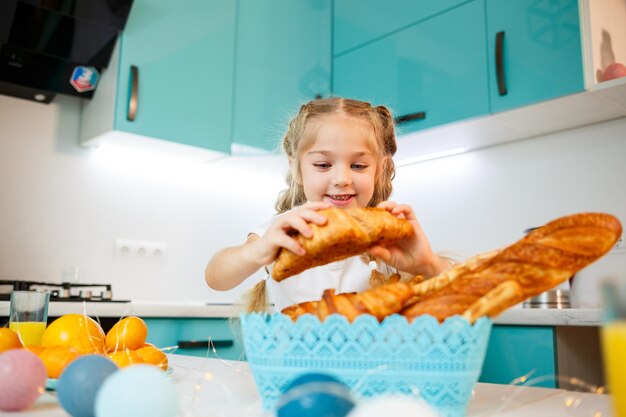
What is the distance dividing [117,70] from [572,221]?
81.2 inches

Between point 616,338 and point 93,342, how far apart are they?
1.97 feet

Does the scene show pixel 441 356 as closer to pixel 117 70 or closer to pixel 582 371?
pixel 582 371

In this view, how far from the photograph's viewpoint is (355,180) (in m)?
1.14

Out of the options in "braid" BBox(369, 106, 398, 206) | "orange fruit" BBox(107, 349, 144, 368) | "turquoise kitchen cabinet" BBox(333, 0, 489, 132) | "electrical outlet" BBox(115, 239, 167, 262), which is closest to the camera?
"orange fruit" BBox(107, 349, 144, 368)

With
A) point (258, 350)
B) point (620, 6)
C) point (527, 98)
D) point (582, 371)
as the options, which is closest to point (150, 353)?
point (258, 350)

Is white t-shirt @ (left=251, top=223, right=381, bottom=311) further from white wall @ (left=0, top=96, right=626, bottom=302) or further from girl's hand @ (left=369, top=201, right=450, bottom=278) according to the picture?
white wall @ (left=0, top=96, right=626, bottom=302)

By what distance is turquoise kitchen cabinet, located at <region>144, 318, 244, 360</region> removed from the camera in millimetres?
1950

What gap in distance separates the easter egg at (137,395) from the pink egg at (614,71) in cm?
187

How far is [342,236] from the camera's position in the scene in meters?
0.58

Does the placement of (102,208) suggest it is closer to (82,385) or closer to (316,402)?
(82,385)

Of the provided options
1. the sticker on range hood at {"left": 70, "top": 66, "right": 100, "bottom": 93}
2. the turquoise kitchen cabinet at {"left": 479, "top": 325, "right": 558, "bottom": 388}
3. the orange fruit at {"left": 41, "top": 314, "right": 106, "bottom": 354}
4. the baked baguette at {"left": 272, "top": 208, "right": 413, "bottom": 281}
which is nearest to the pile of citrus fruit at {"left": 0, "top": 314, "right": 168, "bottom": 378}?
the orange fruit at {"left": 41, "top": 314, "right": 106, "bottom": 354}

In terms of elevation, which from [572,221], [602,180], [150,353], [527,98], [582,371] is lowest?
[582,371]

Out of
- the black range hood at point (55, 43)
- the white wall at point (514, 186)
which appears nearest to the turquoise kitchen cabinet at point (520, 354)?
the white wall at point (514, 186)

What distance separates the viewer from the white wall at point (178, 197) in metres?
2.23
